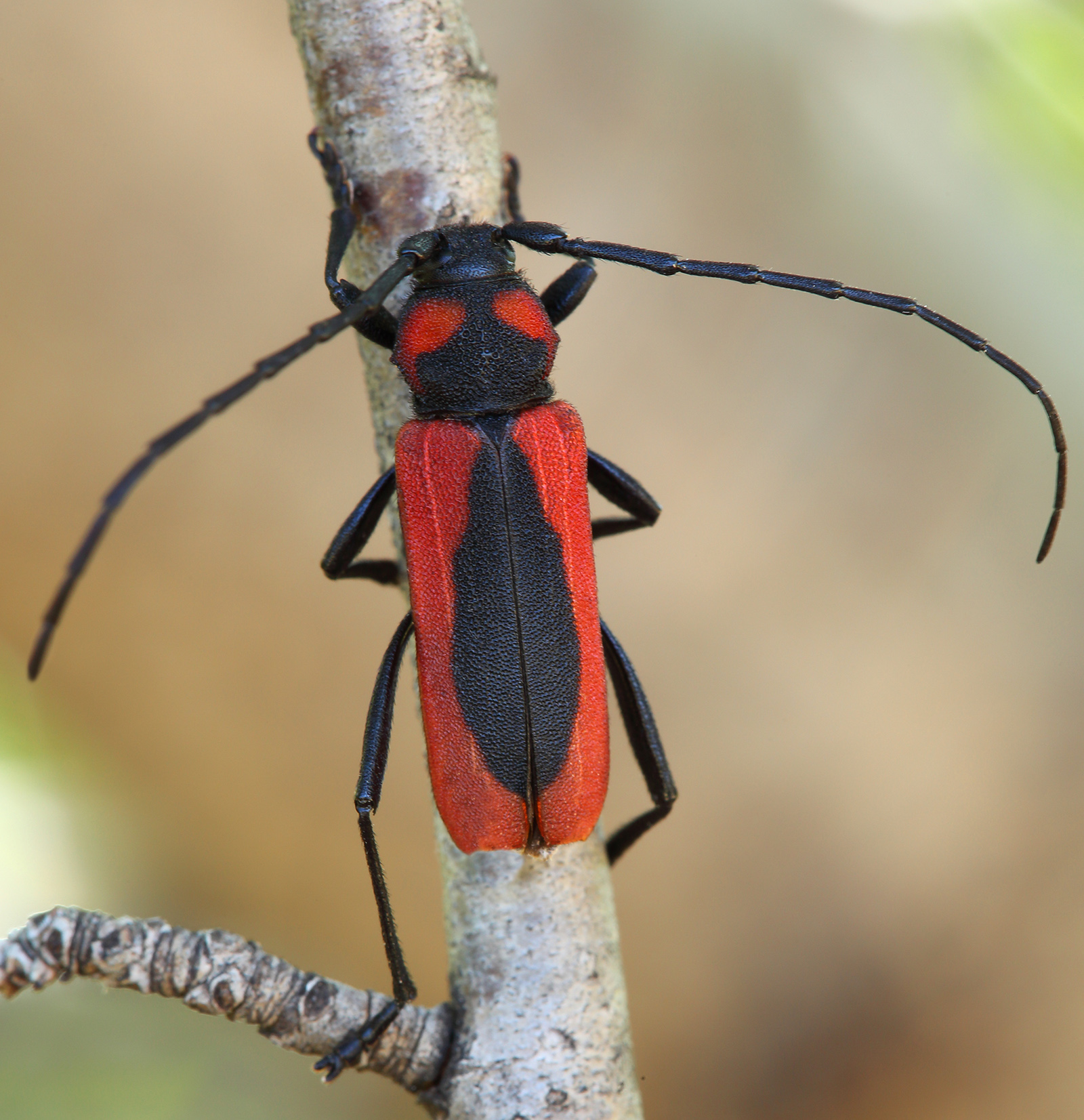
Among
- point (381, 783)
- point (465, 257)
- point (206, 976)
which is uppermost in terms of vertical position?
point (465, 257)

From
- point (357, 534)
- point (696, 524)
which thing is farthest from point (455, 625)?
point (696, 524)

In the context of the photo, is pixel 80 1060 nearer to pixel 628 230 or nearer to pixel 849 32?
pixel 628 230

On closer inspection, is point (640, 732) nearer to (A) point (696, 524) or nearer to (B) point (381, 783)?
(B) point (381, 783)

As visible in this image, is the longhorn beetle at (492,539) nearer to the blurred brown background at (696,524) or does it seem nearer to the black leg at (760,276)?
the black leg at (760,276)

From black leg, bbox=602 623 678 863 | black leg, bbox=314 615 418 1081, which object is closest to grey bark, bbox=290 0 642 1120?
black leg, bbox=314 615 418 1081

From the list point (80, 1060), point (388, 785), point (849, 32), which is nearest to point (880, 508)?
point (849, 32)

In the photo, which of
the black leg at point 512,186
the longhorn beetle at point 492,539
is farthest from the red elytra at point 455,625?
the black leg at point 512,186
